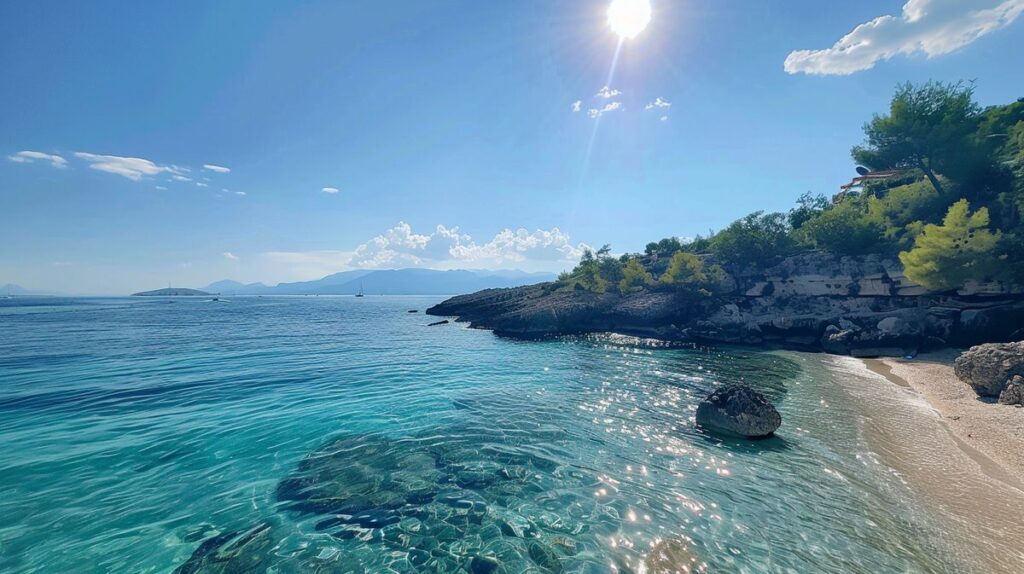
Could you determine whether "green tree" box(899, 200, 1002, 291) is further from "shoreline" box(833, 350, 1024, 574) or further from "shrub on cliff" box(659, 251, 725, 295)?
"shrub on cliff" box(659, 251, 725, 295)

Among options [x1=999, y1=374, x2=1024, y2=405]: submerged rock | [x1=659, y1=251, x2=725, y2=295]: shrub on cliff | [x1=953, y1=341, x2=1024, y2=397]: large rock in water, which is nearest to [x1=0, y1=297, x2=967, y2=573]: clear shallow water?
[x1=999, y1=374, x2=1024, y2=405]: submerged rock

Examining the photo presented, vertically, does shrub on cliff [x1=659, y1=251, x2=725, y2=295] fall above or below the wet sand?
above

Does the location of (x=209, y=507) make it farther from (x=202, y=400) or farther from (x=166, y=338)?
(x=166, y=338)

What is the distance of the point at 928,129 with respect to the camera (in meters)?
41.3

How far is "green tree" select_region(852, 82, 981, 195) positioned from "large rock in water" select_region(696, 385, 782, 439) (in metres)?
49.5

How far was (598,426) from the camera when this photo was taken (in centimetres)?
1451

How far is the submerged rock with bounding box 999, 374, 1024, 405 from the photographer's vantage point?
1531 centimetres

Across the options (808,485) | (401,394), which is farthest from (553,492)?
(401,394)

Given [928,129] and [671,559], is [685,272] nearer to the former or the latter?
[928,129]

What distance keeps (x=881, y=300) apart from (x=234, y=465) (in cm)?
5594

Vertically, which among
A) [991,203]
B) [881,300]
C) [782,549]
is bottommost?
[782,549]

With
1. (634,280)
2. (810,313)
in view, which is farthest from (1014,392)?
(634,280)

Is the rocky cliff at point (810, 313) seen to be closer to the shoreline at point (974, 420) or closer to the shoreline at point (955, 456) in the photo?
the shoreline at point (974, 420)

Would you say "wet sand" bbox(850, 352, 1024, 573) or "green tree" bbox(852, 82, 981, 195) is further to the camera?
"green tree" bbox(852, 82, 981, 195)
